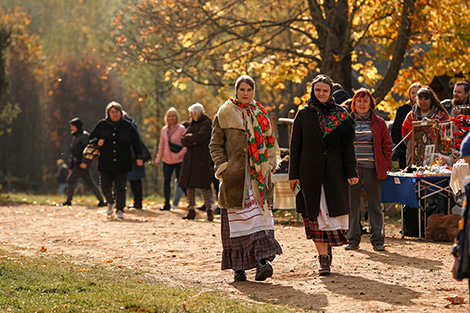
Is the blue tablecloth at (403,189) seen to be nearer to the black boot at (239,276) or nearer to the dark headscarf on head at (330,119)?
the dark headscarf on head at (330,119)

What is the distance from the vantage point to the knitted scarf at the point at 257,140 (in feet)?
25.5

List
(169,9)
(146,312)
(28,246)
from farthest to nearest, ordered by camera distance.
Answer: (169,9)
(28,246)
(146,312)

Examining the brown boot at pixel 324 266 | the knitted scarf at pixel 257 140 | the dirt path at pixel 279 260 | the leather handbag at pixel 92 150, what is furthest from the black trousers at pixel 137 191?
the brown boot at pixel 324 266

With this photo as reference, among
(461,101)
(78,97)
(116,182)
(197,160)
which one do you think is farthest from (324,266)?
(78,97)

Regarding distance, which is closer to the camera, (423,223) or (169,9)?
(423,223)

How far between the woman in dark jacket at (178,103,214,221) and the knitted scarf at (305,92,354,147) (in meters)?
6.61

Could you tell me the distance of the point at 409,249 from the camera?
9961 millimetres

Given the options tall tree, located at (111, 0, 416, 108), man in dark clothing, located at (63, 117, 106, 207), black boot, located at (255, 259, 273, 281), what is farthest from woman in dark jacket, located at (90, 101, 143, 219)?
black boot, located at (255, 259, 273, 281)

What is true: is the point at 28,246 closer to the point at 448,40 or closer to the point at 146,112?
the point at 448,40

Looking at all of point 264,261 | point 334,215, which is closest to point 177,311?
point 264,261

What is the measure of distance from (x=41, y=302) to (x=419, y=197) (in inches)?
251

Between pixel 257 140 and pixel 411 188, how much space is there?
374 centimetres

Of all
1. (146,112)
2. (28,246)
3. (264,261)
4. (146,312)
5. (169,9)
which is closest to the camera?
(146,312)

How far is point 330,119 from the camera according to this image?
26.1ft
